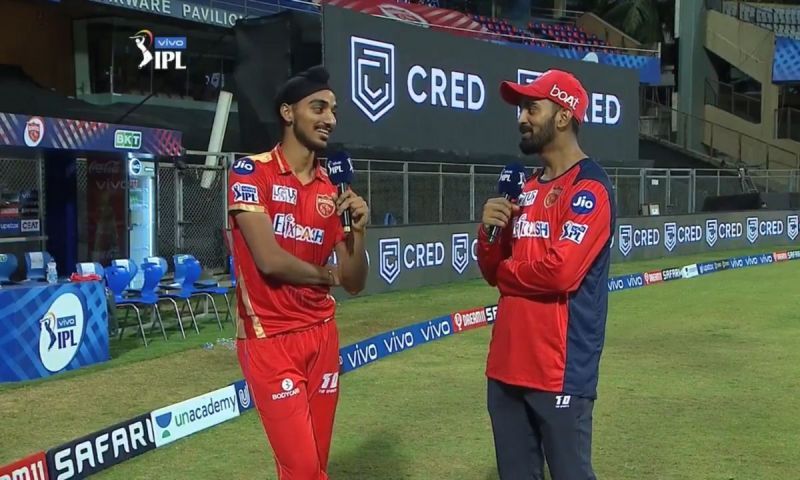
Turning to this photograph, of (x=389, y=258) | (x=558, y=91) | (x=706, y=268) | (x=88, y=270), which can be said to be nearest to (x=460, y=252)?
(x=389, y=258)

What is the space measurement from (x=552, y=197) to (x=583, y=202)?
0.53 ft

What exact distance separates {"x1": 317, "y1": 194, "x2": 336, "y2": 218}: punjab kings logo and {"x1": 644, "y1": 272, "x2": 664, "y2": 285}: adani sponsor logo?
1460 centimetres

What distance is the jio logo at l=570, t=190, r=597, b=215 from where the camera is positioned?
338cm

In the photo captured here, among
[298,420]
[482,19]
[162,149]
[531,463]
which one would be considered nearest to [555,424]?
[531,463]

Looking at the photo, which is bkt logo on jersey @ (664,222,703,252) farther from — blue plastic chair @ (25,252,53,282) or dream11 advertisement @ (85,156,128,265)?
blue plastic chair @ (25,252,53,282)

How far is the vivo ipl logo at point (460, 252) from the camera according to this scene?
59.8 ft

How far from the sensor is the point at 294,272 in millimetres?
3412

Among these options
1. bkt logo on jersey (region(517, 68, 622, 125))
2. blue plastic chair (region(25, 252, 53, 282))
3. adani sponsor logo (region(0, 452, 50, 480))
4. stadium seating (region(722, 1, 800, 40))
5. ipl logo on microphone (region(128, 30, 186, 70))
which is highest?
stadium seating (region(722, 1, 800, 40))

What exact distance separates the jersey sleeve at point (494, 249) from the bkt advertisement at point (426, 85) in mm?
12373

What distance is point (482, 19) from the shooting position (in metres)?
36.4

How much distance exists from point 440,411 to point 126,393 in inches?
117

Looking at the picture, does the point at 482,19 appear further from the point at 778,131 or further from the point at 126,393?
the point at 126,393

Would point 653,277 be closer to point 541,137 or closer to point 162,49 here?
point 162,49

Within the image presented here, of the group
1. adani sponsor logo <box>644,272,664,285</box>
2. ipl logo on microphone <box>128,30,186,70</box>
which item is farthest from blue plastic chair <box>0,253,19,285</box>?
adani sponsor logo <box>644,272,664,285</box>
